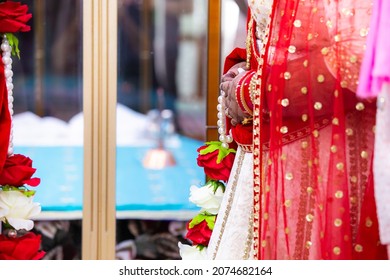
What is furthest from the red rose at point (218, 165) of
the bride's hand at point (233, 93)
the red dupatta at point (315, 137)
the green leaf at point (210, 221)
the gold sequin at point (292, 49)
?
the gold sequin at point (292, 49)

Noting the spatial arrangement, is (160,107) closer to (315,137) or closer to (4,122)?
(4,122)

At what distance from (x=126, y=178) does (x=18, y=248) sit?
0.59 meters

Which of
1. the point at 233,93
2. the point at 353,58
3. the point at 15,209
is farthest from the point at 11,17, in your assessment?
the point at 353,58

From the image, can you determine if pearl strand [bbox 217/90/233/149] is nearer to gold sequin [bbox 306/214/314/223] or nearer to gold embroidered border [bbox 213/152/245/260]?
gold embroidered border [bbox 213/152/245/260]

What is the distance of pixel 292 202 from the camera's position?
1.24m

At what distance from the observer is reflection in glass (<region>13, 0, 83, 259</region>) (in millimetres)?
2305

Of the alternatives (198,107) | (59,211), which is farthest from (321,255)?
(59,211)

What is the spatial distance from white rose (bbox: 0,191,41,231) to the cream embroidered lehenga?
2.62 ft

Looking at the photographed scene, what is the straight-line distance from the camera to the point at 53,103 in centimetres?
233

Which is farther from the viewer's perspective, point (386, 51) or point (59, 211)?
point (59, 211)

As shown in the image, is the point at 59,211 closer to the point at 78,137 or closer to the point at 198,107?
the point at 78,137

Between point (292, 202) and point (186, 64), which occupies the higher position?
point (186, 64)

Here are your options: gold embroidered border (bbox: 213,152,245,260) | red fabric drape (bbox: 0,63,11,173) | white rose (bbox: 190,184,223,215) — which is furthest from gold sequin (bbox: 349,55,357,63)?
red fabric drape (bbox: 0,63,11,173)

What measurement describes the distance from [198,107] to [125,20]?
37cm
